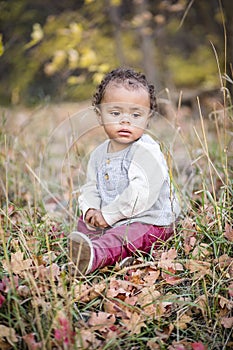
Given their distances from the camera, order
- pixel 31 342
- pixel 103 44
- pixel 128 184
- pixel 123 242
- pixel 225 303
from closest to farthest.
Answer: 1. pixel 31 342
2. pixel 225 303
3. pixel 123 242
4. pixel 128 184
5. pixel 103 44

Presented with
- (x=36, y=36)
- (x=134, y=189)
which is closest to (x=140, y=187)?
(x=134, y=189)

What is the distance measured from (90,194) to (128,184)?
0.89ft

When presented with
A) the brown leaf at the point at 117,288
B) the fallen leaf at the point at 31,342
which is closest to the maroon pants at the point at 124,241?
the brown leaf at the point at 117,288

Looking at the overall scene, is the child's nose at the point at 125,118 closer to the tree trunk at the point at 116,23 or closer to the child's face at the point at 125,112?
the child's face at the point at 125,112

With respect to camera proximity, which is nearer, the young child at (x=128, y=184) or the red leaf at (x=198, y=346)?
the red leaf at (x=198, y=346)

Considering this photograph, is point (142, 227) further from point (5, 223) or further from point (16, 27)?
point (16, 27)

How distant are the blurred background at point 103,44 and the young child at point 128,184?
1482 millimetres

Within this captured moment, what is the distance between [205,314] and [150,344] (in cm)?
32

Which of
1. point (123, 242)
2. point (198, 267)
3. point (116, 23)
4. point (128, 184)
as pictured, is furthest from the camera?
point (116, 23)

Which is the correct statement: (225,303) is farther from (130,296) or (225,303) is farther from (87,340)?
(87,340)

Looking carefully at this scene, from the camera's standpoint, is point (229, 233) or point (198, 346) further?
point (229, 233)

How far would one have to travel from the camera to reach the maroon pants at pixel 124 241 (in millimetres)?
2211

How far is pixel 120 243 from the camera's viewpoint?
2.27 metres

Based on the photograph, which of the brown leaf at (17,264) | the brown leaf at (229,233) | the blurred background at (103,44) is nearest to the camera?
the brown leaf at (17,264)
